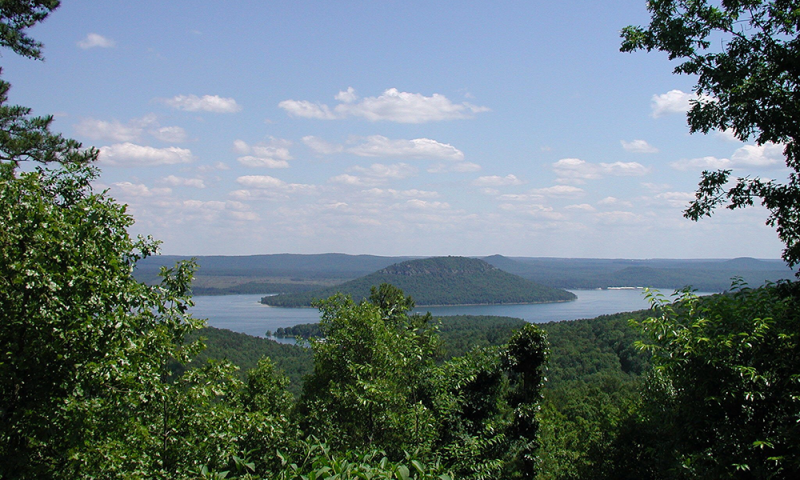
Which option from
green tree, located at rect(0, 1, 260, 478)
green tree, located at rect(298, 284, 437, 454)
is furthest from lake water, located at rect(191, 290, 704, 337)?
green tree, located at rect(0, 1, 260, 478)

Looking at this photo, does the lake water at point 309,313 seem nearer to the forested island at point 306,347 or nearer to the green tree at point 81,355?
the forested island at point 306,347

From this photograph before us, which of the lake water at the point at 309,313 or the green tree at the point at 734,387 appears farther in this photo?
the lake water at the point at 309,313

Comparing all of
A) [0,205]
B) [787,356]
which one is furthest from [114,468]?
[787,356]

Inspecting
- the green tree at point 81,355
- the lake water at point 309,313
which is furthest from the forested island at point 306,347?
the lake water at point 309,313

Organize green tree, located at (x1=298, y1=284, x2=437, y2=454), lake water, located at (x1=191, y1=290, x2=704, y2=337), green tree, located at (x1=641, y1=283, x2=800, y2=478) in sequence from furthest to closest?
lake water, located at (x1=191, y1=290, x2=704, y2=337), green tree, located at (x1=298, y1=284, x2=437, y2=454), green tree, located at (x1=641, y1=283, x2=800, y2=478)

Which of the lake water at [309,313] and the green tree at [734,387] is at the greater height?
the green tree at [734,387]

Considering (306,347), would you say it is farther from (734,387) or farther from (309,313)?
(309,313)

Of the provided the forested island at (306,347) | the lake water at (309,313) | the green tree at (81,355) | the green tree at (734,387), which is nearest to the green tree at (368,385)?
the forested island at (306,347)

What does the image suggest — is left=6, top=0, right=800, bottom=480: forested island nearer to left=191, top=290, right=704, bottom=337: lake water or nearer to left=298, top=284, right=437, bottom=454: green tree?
left=298, top=284, right=437, bottom=454: green tree

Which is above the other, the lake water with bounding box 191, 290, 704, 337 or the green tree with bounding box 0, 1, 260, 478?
the green tree with bounding box 0, 1, 260, 478

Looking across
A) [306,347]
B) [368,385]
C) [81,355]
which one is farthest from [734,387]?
[306,347]

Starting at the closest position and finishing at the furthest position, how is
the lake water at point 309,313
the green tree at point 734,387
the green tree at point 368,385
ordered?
the green tree at point 734,387, the green tree at point 368,385, the lake water at point 309,313

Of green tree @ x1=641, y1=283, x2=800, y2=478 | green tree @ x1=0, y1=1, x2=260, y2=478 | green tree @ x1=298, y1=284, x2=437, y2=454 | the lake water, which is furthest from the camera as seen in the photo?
the lake water

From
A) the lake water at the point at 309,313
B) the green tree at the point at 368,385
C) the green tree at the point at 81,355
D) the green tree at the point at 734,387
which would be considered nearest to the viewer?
the green tree at the point at 81,355
